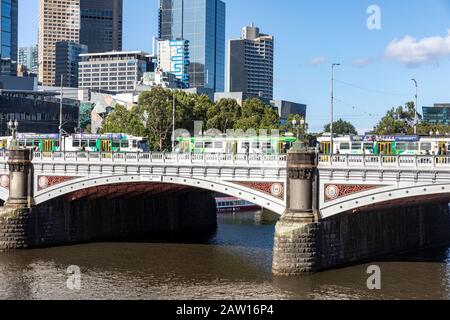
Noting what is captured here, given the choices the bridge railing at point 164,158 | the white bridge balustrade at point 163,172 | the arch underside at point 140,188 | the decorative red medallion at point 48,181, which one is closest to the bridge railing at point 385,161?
the white bridge balustrade at point 163,172

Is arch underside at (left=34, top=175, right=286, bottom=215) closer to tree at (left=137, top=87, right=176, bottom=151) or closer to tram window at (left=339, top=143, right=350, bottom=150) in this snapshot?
tram window at (left=339, top=143, right=350, bottom=150)

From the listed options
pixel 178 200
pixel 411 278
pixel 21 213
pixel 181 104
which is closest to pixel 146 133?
pixel 181 104

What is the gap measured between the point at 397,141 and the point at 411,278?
53.3 feet

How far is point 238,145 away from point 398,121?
Answer: 43511mm

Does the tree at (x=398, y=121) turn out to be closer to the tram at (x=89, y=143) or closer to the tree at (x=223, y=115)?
the tree at (x=223, y=115)

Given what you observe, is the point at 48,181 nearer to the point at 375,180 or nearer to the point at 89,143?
the point at 89,143

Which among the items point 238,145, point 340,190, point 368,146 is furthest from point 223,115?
point 340,190

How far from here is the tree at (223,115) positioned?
11194 centimetres

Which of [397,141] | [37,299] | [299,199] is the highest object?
[397,141]

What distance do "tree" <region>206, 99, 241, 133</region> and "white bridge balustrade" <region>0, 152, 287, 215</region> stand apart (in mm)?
46542

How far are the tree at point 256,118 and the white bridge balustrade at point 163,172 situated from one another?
4628cm

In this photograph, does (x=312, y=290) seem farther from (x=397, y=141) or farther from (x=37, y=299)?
(x=397, y=141)

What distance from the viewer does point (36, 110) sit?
13562cm

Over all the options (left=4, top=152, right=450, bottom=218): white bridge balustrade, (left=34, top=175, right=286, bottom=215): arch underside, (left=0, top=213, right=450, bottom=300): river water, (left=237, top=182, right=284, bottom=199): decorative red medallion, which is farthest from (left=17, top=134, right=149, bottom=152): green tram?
(left=237, top=182, right=284, bottom=199): decorative red medallion
